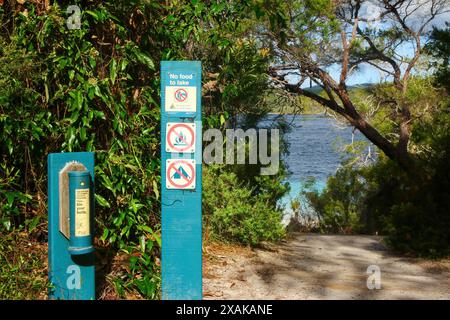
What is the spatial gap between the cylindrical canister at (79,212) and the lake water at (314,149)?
5.05 metres

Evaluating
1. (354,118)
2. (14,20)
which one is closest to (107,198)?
(14,20)

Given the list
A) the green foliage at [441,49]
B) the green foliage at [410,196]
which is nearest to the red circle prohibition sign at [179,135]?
the green foliage at [410,196]

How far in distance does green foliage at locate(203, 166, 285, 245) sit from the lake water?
1.15 m

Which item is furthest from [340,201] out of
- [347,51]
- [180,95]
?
[180,95]

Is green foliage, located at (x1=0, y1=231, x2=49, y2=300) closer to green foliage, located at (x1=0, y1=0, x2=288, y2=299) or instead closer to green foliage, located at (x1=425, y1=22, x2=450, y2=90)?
green foliage, located at (x1=0, y1=0, x2=288, y2=299)

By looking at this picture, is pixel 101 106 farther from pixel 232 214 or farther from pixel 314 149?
pixel 314 149

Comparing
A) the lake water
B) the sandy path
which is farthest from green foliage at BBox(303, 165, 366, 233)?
the sandy path

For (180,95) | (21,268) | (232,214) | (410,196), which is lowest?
(21,268)

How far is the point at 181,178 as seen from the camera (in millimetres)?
4285

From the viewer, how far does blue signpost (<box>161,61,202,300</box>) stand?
421 centimetres

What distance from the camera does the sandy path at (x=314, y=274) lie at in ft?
17.9

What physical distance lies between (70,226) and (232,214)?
3.27 meters

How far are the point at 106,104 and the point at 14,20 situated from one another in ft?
4.06

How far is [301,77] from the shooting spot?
11719mm
